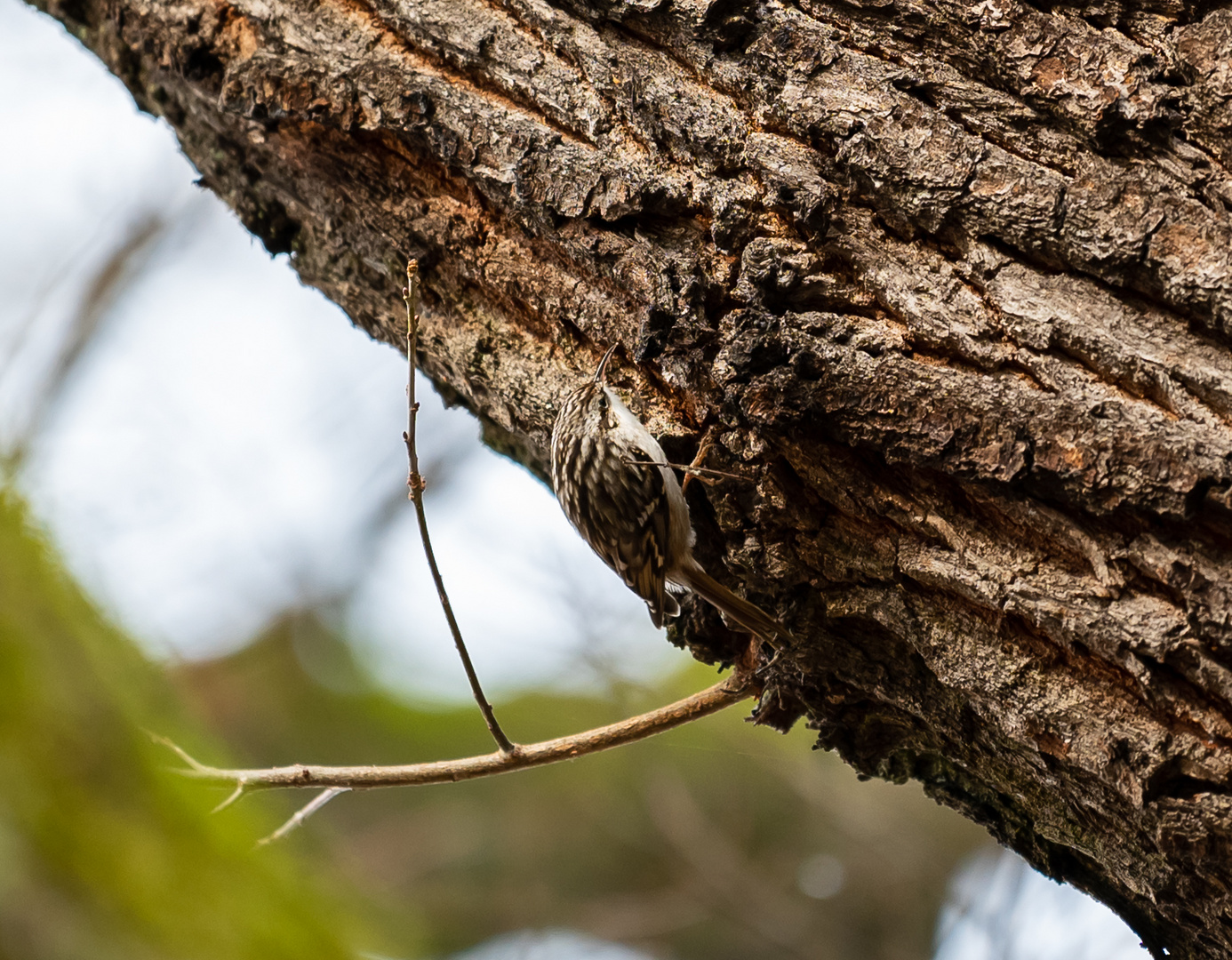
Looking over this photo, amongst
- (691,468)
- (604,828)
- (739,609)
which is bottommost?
(604,828)

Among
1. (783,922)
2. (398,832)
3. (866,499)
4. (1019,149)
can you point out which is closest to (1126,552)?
(866,499)

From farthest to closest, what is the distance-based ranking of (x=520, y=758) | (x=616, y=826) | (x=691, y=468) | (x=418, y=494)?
(x=616, y=826)
(x=520, y=758)
(x=691, y=468)
(x=418, y=494)

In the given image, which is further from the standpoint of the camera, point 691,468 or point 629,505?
point 629,505

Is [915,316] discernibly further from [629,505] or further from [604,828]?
[604,828]

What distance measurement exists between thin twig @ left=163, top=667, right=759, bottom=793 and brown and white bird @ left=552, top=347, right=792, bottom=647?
189 mm

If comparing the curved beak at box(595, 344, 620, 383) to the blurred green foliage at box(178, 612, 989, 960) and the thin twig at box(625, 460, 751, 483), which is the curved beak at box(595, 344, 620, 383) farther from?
the blurred green foliage at box(178, 612, 989, 960)

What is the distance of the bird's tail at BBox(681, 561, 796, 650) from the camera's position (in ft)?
6.26

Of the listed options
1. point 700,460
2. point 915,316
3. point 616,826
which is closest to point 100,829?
point 915,316

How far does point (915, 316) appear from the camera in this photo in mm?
1601

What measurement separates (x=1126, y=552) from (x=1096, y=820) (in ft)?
1.52

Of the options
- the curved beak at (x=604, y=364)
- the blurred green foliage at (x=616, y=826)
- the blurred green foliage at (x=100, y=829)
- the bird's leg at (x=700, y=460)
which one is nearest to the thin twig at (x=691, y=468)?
the bird's leg at (x=700, y=460)

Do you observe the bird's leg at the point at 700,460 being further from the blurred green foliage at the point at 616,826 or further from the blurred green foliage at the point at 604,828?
the blurred green foliage at the point at 604,828

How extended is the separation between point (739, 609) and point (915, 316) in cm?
68

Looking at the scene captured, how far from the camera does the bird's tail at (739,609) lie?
1907 millimetres
